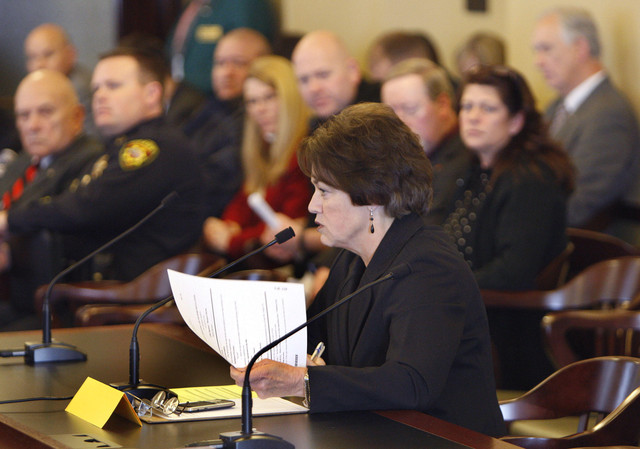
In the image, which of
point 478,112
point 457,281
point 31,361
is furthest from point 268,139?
point 457,281

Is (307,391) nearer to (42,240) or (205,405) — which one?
(205,405)

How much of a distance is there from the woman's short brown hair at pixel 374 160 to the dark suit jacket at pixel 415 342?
0.26 ft

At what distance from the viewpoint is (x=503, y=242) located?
365 cm

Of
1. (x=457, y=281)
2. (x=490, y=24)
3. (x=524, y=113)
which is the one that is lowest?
(x=457, y=281)

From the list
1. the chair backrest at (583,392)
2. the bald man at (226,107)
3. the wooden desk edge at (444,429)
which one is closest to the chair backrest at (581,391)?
the chair backrest at (583,392)

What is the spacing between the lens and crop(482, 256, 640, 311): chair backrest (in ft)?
10.7

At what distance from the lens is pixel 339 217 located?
2225 mm

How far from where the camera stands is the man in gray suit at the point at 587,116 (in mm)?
4633

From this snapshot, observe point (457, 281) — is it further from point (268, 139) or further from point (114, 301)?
point (268, 139)

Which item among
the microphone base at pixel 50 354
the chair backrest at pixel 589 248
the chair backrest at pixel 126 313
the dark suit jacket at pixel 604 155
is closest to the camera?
the microphone base at pixel 50 354

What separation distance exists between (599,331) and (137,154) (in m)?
2.04

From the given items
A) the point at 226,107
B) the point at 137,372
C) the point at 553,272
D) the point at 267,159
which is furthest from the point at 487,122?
the point at 226,107

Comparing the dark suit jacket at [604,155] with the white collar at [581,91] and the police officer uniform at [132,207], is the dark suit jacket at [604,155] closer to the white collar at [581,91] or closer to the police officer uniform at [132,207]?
the white collar at [581,91]

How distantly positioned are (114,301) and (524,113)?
1.61 m
